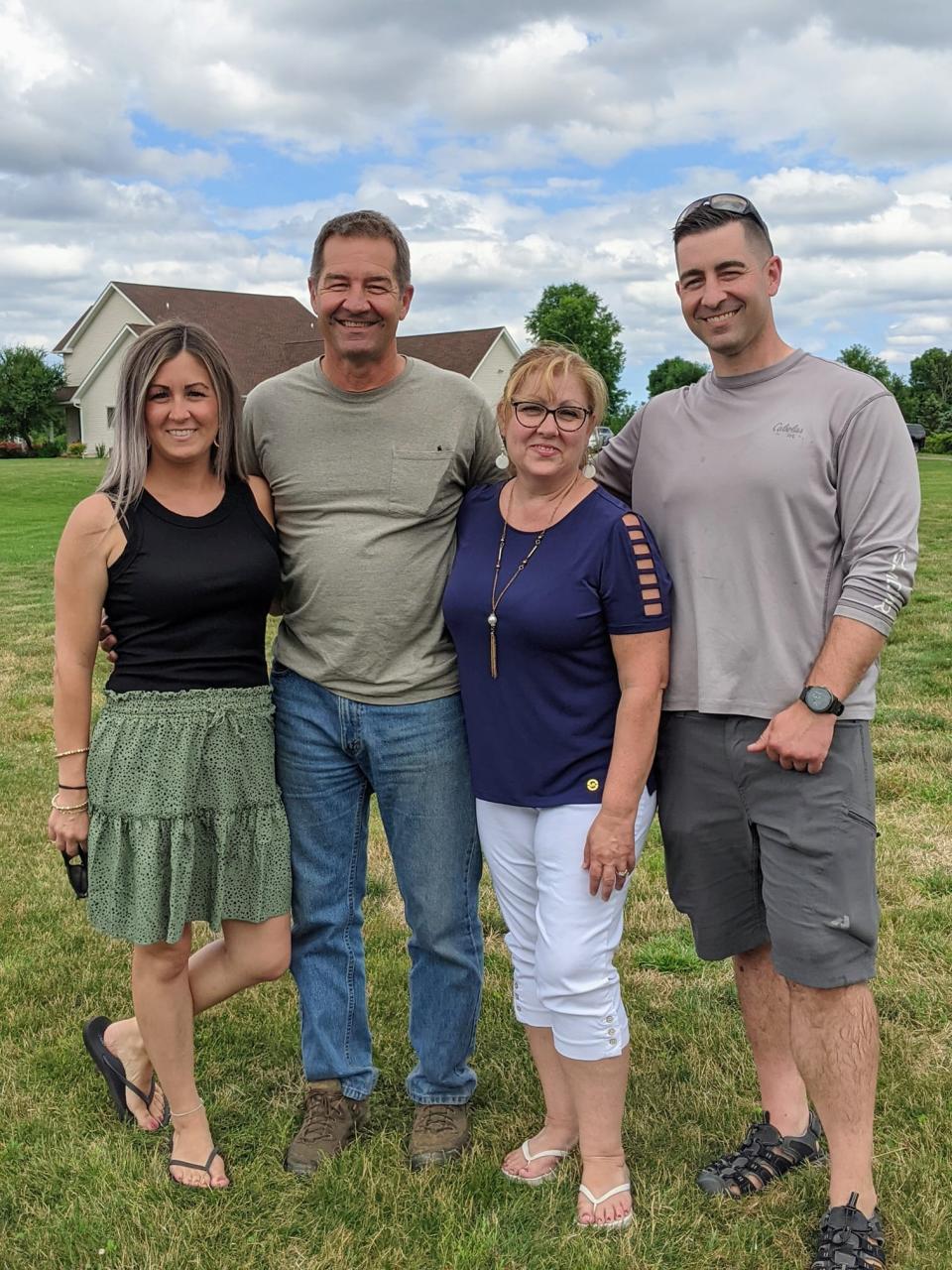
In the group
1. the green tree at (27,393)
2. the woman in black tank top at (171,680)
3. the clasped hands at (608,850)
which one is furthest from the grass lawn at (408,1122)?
the green tree at (27,393)

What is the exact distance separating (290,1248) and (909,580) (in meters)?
2.28

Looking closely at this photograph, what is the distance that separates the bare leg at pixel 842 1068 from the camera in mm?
2883

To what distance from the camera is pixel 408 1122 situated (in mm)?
3654

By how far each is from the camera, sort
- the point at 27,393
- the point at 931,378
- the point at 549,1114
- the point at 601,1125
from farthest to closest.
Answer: the point at 931,378 → the point at 27,393 → the point at 549,1114 → the point at 601,1125

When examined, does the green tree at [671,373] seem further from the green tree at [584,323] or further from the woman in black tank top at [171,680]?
the woman in black tank top at [171,680]

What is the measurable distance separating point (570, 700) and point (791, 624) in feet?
1.89

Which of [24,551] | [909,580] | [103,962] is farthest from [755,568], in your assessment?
[24,551]

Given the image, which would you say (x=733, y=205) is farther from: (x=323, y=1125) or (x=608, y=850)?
(x=323, y=1125)

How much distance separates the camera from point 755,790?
2.93 meters

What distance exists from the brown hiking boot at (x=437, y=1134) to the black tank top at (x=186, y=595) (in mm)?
1428

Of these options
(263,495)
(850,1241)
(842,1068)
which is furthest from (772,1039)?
(263,495)

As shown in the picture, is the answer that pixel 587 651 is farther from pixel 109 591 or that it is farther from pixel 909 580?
pixel 109 591

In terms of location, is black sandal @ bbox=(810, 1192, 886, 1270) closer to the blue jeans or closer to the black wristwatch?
the blue jeans

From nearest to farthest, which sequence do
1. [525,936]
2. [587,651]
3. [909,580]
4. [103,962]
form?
[909,580] < [587,651] < [525,936] < [103,962]
